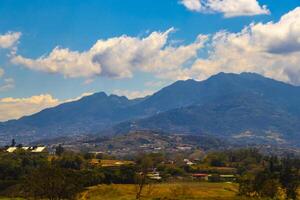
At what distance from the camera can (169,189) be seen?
16500 cm

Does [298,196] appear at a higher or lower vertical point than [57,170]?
lower

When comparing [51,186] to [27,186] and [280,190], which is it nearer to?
[27,186]

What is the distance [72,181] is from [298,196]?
67.3 m

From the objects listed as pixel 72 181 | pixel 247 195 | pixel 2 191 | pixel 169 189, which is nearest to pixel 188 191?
pixel 169 189

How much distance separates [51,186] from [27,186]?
1610cm

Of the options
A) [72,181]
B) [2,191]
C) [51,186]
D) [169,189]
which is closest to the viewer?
[51,186]

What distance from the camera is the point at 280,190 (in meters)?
147

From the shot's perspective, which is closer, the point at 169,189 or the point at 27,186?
the point at 27,186

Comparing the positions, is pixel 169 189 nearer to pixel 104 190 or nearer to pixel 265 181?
pixel 104 190

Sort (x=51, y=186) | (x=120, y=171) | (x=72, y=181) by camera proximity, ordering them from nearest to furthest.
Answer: (x=51, y=186), (x=72, y=181), (x=120, y=171)

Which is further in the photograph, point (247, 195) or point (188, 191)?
point (188, 191)

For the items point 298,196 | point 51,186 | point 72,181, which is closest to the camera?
point 51,186

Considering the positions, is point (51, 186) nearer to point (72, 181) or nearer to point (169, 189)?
point (72, 181)

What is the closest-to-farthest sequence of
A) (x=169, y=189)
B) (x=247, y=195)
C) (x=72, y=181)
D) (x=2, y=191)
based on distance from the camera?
(x=72, y=181), (x=247, y=195), (x=169, y=189), (x=2, y=191)
